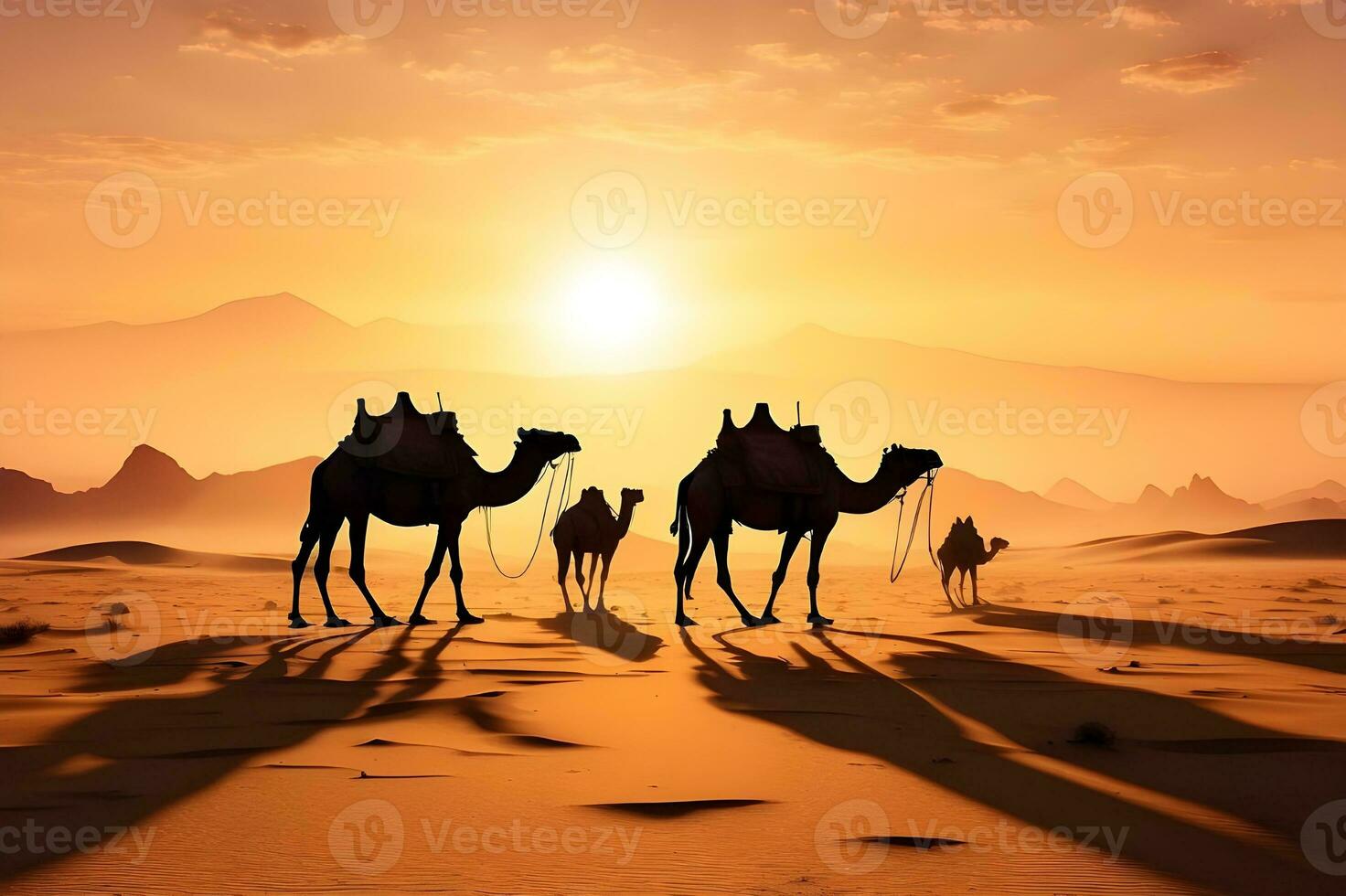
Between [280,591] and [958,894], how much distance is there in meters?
A: 24.4

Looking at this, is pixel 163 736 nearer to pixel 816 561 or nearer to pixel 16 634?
pixel 16 634

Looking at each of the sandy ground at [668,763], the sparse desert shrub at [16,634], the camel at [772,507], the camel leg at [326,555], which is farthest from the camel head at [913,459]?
the sparse desert shrub at [16,634]

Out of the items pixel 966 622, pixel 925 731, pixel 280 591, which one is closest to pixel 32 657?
pixel 925 731

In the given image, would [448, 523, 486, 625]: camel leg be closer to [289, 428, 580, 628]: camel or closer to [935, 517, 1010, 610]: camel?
[289, 428, 580, 628]: camel

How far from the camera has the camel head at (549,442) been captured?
60.9 ft

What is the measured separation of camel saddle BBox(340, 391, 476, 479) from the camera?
1730 centimetres

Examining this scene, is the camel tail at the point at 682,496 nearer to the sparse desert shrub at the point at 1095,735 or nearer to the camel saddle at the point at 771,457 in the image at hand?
the camel saddle at the point at 771,457

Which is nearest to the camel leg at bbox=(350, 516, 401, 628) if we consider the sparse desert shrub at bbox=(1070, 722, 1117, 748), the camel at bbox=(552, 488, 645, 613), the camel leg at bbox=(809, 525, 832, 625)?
the camel at bbox=(552, 488, 645, 613)

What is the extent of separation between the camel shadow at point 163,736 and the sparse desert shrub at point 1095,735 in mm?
5172

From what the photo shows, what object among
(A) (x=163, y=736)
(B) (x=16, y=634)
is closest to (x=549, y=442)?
(B) (x=16, y=634)

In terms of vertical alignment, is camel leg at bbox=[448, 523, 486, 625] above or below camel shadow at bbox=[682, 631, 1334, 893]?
above

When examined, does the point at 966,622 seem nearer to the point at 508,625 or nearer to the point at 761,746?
the point at 508,625

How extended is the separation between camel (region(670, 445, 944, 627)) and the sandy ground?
9.38 feet

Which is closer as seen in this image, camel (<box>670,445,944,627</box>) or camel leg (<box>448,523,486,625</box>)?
camel leg (<box>448,523,486,625</box>)
